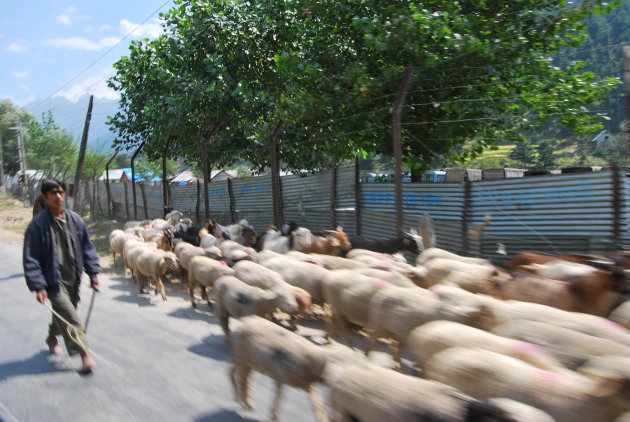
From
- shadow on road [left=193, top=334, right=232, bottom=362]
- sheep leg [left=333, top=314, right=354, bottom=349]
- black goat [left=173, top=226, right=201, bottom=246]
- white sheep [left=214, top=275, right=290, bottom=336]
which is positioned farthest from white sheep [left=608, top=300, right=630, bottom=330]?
black goat [left=173, top=226, right=201, bottom=246]

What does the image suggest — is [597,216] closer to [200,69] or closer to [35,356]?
[35,356]

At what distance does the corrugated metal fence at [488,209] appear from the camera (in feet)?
24.9

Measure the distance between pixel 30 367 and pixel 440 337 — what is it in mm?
4090

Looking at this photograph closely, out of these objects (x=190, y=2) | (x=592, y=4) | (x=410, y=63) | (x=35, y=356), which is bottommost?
(x=35, y=356)

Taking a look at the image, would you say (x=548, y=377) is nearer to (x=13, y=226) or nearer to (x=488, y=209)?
(x=488, y=209)

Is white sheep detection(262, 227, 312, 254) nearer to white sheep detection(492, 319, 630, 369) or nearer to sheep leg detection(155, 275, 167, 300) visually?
sheep leg detection(155, 275, 167, 300)

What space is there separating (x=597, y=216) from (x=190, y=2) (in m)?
12.9

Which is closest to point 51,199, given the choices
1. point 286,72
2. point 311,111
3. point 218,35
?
point 311,111

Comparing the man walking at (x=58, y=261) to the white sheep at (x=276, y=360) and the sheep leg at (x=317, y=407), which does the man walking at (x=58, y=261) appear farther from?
the sheep leg at (x=317, y=407)

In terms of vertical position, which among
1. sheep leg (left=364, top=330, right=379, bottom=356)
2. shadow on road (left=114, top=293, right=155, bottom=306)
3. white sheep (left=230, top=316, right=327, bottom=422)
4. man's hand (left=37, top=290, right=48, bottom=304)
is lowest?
shadow on road (left=114, top=293, right=155, bottom=306)

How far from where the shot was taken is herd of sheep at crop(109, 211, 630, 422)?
9.34 ft

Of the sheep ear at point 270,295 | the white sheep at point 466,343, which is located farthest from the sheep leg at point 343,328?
the white sheep at point 466,343

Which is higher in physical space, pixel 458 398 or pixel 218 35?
pixel 218 35

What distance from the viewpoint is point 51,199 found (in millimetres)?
4754
